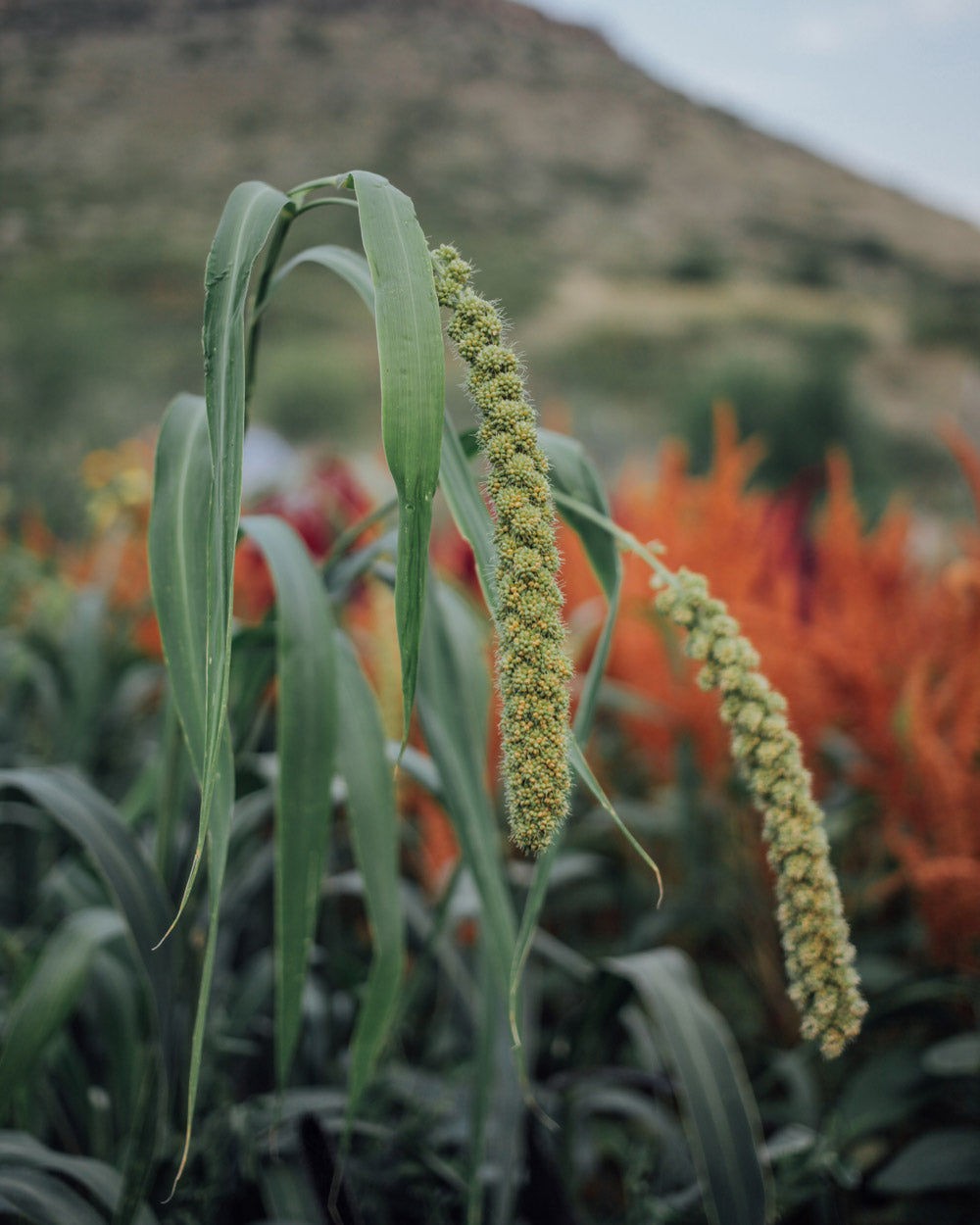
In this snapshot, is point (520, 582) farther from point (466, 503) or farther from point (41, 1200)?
point (41, 1200)

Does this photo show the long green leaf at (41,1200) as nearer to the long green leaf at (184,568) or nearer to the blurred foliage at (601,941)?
the blurred foliage at (601,941)

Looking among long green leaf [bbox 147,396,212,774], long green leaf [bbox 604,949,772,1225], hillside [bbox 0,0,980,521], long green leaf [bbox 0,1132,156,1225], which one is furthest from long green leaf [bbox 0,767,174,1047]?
hillside [bbox 0,0,980,521]

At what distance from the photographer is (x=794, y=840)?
0.50m

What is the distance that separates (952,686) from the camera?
1.02 meters

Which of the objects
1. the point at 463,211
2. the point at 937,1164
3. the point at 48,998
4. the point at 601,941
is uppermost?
the point at 463,211

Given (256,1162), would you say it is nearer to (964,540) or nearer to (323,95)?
(964,540)

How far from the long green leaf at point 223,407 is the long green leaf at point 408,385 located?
0.08 metres

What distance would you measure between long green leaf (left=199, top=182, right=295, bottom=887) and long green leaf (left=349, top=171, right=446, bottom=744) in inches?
3.0

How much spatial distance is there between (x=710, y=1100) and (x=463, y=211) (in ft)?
88.6

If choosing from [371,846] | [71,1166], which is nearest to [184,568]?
[371,846]

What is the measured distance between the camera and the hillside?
10.3 meters

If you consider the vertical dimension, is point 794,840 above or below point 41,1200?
above

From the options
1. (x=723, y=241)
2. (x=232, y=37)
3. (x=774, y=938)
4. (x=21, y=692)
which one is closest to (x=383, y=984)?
(x=774, y=938)

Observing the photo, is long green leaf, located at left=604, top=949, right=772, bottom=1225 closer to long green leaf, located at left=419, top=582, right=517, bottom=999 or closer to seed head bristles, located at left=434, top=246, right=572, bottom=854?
long green leaf, located at left=419, top=582, right=517, bottom=999
